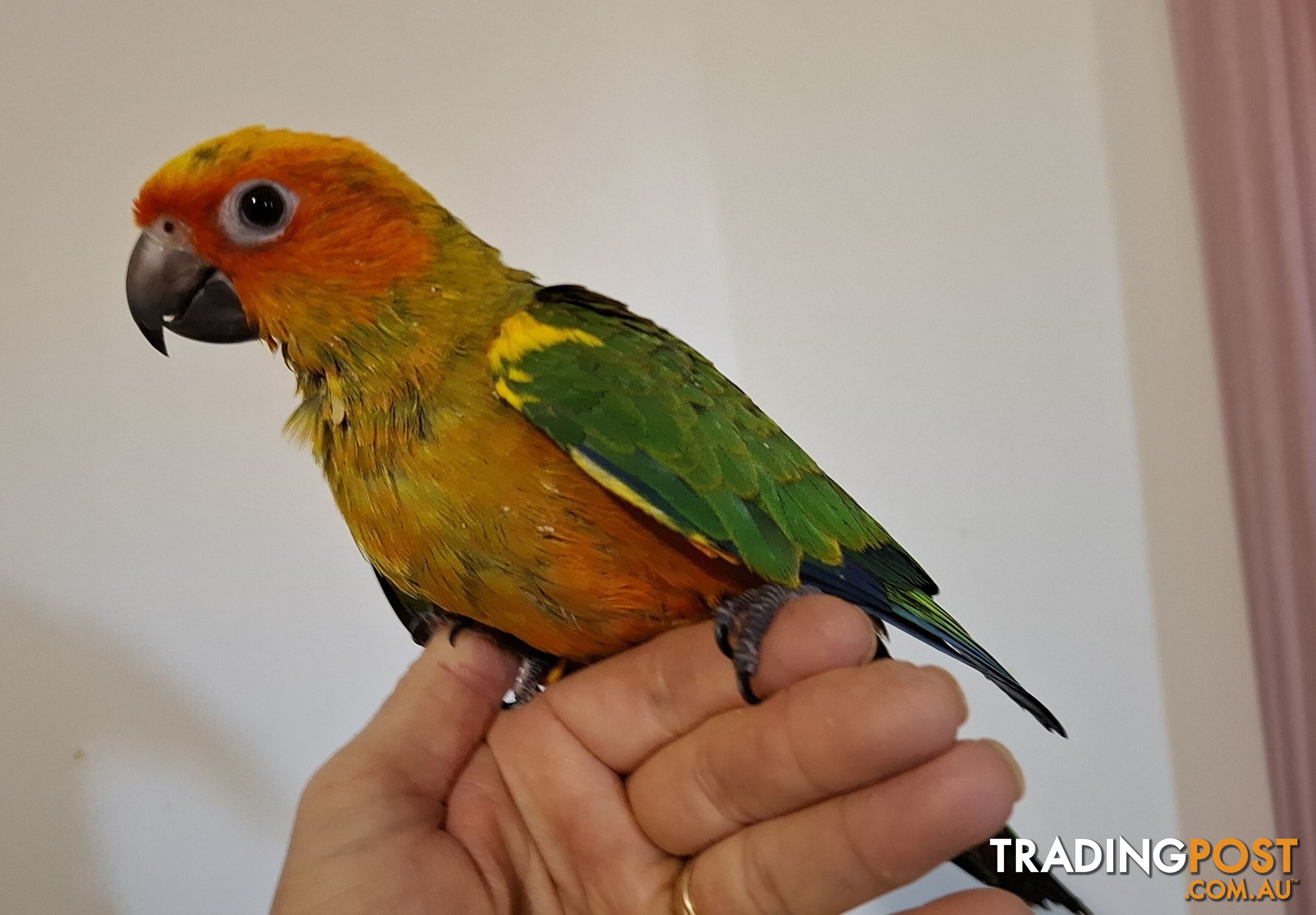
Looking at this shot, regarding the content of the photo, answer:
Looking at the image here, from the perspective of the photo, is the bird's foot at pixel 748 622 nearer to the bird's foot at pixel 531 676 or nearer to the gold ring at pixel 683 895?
the gold ring at pixel 683 895

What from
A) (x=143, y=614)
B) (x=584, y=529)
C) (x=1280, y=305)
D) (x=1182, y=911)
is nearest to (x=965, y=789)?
(x=584, y=529)

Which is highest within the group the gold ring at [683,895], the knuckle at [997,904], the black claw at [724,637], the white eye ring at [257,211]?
the white eye ring at [257,211]

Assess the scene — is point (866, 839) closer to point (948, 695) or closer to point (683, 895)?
point (948, 695)

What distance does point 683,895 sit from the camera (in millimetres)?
730

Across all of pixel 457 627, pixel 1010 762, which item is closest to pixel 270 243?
pixel 457 627

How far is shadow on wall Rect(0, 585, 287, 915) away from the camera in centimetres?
115

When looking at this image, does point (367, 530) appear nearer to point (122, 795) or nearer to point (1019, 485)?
point (122, 795)

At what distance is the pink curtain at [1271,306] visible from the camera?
1.18 meters

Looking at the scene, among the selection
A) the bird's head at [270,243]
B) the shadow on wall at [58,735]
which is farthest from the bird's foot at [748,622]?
the shadow on wall at [58,735]

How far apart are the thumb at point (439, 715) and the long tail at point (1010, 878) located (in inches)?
25.1

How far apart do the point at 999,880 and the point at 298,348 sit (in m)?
1.05

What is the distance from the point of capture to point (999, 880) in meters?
0.90

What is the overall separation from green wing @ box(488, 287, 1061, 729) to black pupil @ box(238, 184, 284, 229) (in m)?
0.27

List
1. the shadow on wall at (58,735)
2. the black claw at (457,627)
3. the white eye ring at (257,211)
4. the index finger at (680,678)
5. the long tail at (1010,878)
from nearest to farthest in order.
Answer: the index finger at (680,678), the white eye ring at (257,211), the long tail at (1010,878), the black claw at (457,627), the shadow on wall at (58,735)
